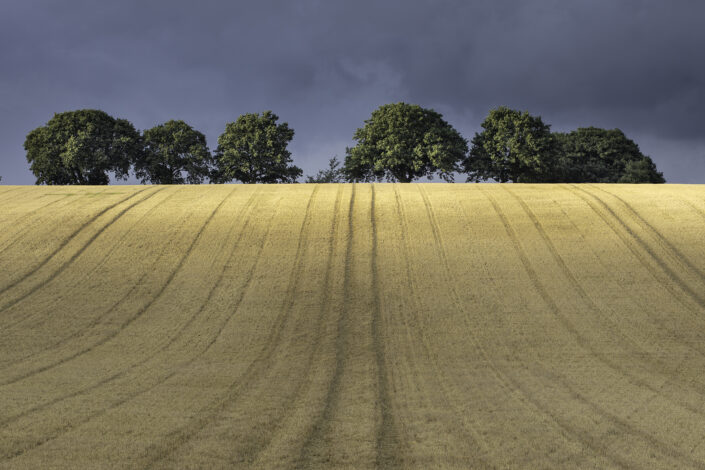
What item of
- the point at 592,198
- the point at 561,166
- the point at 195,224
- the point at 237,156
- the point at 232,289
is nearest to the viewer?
the point at 232,289

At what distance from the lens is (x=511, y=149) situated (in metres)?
44.3

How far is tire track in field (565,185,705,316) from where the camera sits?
13.4m

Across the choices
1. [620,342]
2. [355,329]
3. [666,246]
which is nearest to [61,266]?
[355,329]

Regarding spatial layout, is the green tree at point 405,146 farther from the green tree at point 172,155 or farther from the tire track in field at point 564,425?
the tire track in field at point 564,425

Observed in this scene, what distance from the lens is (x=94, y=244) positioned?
1720cm

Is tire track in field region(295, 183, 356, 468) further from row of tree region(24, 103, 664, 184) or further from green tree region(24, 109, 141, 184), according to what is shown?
green tree region(24, 109, 141, 184)

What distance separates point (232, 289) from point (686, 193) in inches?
710

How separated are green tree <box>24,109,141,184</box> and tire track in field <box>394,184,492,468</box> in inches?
1292

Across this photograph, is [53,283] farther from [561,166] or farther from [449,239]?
[561,166]

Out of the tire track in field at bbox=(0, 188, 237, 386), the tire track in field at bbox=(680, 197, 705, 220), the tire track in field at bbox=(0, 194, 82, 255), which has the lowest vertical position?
the tire track in field at bbox=(0, 188, 237, 386)

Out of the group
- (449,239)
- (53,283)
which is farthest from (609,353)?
(53,283)

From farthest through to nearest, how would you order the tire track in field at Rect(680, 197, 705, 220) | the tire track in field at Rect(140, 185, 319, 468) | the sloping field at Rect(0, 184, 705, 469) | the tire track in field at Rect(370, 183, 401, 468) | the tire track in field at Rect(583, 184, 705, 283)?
the tire track in field at Rect(680, 197, 705, 220)
the tire track in field at Rect(583, 184, 705, 283)
the sloping field at Rect(0, 184, 705, 469)
the tire track in field at Rect(140, 185, 319, 468)
the tire track in field at Rect(370, 183, 401, 468)

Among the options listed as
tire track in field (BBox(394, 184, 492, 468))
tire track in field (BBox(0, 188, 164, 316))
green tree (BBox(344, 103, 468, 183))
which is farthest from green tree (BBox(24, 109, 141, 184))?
tire track in field (BBox(394, 184, 492, 468))

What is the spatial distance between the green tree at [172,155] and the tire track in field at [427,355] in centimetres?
3030
